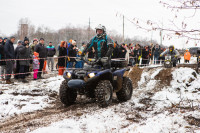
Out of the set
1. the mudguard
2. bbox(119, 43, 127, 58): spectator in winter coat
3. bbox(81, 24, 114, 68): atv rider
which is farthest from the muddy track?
bbox(119, 43, 127, 58): spectator in winter coat

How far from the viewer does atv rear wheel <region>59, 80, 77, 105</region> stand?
598 centimetres

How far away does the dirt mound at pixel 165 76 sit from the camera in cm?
986

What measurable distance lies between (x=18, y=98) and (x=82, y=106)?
2.23 metres

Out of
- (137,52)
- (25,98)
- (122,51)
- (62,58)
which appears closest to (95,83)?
(25,98)

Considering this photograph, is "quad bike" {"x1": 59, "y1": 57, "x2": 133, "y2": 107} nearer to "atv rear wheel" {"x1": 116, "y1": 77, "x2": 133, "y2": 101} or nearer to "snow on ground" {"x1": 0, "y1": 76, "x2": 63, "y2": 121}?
"atv rear wheel" {"x1": 116, "y1": 77, "x2": 133, "y2": 101}

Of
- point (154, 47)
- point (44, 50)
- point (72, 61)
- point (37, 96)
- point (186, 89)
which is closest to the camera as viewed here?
point (37, 96)

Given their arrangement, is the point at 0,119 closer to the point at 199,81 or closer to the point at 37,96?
the point at 37,96

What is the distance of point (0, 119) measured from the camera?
16.4ft

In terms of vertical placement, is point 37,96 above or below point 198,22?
below

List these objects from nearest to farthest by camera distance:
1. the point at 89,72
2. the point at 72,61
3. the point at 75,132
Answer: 1. the point at 75,132
2. the point at 89,72
3. the point at 72,61

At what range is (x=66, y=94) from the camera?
601 centimetres

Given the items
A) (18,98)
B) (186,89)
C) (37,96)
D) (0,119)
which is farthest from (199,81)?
(0,119)

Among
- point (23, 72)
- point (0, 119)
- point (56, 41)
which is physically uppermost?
point (56, 41)

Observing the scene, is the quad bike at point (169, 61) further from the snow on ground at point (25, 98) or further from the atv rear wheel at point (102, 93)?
the atv rear wheel at point (102, 93)
